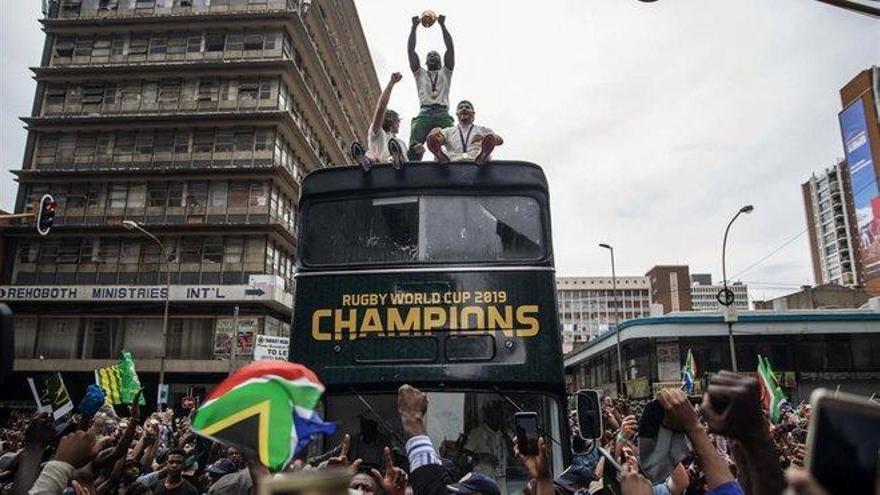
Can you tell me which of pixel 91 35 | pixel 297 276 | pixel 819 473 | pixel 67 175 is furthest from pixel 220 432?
pixel 91 35

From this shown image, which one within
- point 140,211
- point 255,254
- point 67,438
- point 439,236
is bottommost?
point 67,438

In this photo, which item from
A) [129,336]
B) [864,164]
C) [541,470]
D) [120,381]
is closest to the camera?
[541,470]

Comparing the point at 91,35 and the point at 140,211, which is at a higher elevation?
the point at 91,35

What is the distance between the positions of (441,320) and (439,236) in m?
0.84

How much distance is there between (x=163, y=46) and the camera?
4231 cm

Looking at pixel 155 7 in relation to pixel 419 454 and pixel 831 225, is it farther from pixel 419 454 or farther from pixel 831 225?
pixel 831 225

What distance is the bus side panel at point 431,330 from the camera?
533 cm

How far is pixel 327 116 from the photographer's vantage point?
169 ft

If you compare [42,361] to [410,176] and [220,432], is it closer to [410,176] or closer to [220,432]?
[410,176]

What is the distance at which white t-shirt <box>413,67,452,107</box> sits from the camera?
8.40 meters

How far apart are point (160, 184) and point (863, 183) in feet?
242

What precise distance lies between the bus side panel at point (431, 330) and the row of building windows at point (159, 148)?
35.8 meters

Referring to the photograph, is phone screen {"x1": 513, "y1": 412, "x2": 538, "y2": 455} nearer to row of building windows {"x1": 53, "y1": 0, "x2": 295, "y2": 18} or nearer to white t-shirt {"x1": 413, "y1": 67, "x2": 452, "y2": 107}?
white t-shirt {"x1": 413, "y1": 67, "x2": 452, "y2": 107}

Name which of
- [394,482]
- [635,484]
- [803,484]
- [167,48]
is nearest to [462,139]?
[394,482]
